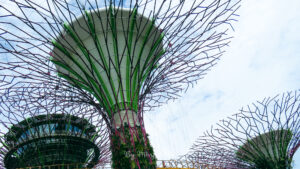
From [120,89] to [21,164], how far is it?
12578 mm

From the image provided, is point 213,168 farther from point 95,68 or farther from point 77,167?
point 95,68

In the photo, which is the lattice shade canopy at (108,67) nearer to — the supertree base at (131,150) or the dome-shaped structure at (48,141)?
the supertree base at (131,150)

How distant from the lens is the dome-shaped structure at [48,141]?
2116 cm

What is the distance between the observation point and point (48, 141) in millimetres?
21188

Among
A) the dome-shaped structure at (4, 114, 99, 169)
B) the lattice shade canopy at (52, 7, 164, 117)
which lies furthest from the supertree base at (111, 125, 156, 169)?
the dome-shaped structure at (4, 114, 99, 169)

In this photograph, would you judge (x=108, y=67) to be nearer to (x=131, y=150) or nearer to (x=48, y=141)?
(x=131, y=150)

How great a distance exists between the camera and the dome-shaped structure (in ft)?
69.4

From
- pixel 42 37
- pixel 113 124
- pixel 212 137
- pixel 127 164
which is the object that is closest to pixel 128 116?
pixel 113 124

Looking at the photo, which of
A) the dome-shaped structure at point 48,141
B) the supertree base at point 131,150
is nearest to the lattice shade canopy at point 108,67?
the supertree base at point 131,150

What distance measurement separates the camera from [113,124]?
1332 cm

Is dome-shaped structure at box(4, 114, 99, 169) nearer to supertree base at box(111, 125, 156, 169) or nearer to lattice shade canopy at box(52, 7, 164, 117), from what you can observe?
lattice shade canopy at box(52, 7, 164, 117)

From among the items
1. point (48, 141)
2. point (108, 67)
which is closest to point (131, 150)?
point (108, 67)

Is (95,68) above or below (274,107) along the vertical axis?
above

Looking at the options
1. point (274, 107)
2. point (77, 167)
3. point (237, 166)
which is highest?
point (274, 107)
